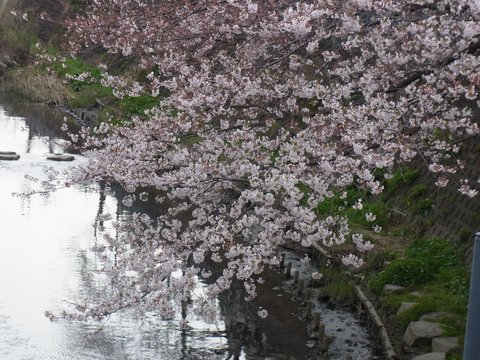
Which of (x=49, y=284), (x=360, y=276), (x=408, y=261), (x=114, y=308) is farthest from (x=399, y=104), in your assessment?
(x=49, y=284)

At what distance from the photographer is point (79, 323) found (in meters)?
12.4

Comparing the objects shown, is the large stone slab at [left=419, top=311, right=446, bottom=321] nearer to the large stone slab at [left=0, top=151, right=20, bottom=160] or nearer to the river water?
the river water

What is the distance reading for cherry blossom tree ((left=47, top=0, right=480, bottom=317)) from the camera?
7141mm

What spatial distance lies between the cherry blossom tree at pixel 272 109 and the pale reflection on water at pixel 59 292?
1.46 metres

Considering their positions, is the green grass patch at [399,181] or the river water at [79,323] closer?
the river water at [79,323]

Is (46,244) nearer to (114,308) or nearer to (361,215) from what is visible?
(361,215)

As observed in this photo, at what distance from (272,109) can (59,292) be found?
7096 millimetres

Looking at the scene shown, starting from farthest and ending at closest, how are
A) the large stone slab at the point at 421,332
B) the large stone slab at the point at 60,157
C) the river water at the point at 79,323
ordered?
the large stone slab at the point at 60,157 → the river water at the point at 79,323 → the large stone slab at the point at 421,332

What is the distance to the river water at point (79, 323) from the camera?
37.2 feet

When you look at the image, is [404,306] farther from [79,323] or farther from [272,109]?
[79,323]

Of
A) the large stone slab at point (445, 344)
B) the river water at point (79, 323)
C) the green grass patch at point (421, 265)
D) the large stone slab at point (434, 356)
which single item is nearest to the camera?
the large stone slab at point (434, 356)

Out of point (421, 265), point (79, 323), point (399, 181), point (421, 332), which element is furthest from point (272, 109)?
point (399, 181)

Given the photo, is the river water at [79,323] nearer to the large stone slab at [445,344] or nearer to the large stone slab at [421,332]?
the large stone slab at [421,332]

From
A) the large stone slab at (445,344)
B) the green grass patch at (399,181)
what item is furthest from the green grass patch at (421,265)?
the green grass patch at (399,181)
